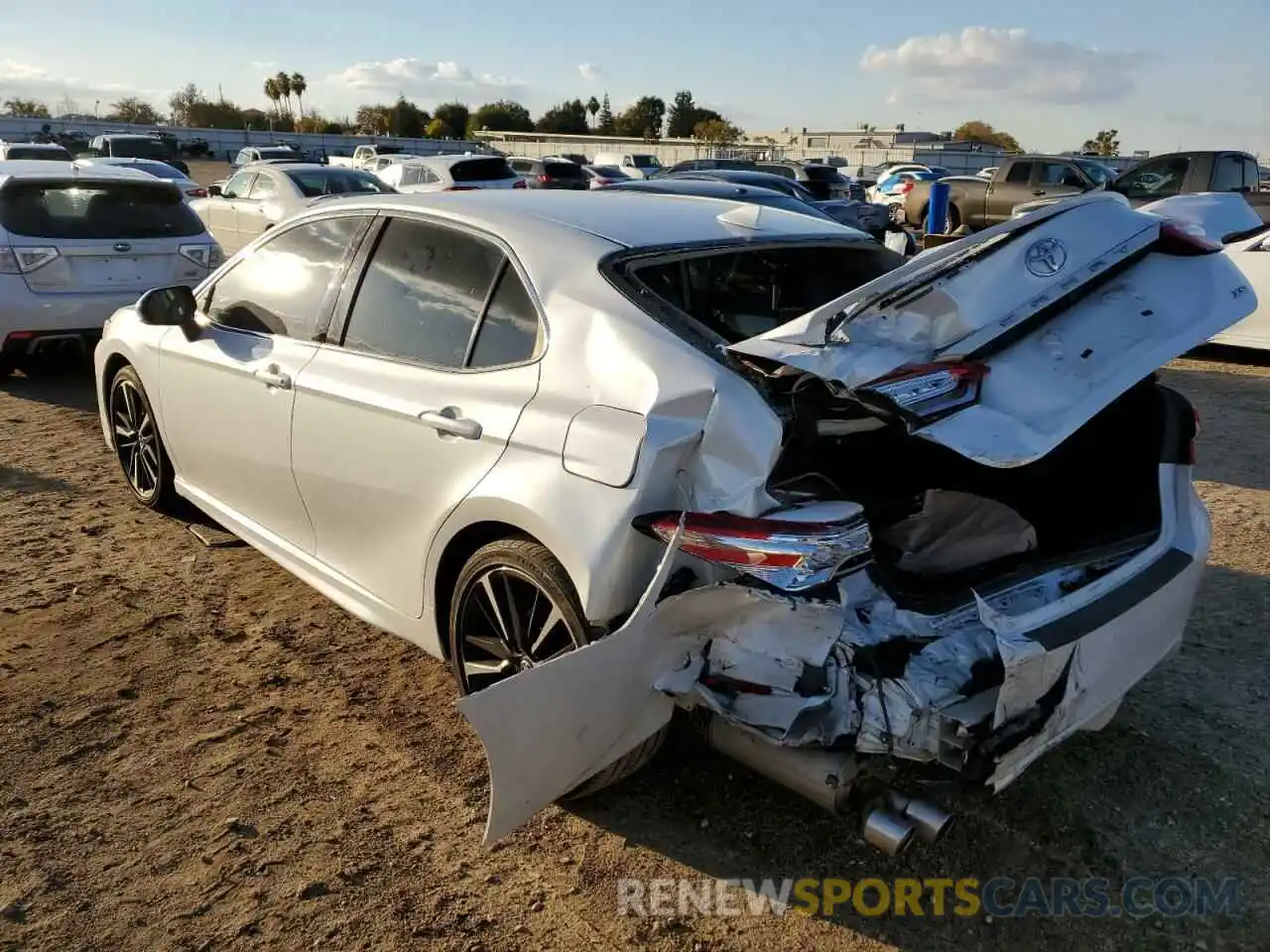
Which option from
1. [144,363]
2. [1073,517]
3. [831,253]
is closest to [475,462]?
[831,253]

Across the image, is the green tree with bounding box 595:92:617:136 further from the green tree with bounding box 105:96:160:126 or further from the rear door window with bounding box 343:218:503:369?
the rear door window with bounding box 343:218:503:369

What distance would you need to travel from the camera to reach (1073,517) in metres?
3.35

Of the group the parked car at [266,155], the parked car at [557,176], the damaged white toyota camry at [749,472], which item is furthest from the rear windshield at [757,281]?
the parked car at [266,155]

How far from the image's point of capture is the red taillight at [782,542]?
2230 millimetres

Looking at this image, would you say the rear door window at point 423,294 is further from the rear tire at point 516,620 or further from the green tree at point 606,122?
the green tree at point 606,122

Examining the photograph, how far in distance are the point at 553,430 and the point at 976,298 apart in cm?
117

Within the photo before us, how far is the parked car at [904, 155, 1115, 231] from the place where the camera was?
17.9 m

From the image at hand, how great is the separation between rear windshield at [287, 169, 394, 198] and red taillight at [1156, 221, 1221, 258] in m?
11.3

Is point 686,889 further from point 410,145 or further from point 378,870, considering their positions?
point 410,145

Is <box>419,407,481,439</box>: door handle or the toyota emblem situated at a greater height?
the toyota emblem

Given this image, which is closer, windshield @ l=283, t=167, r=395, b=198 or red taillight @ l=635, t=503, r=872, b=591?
red taillight @ l=635, t=503, r=872, b=591

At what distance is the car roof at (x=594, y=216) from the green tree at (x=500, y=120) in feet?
293

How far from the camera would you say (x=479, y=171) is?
1655 cm

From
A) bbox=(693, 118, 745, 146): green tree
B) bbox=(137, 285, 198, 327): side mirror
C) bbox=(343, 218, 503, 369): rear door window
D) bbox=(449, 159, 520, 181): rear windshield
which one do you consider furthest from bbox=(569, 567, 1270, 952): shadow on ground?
bbox=(693, 118, 745, 146): green tree
